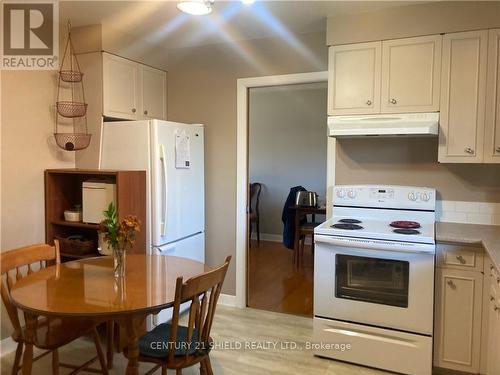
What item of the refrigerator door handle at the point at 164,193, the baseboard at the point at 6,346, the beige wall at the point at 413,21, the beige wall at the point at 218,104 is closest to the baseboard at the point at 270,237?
the beige wall at the point at 218,104

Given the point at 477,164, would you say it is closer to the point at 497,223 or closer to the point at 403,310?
the point at 497,223

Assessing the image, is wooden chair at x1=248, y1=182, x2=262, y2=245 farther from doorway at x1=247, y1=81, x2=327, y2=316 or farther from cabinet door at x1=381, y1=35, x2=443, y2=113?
cabinet door at x1=381, y1=35, x2=443, y2=113

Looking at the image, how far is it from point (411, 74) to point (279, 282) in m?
2.62

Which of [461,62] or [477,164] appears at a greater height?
[461,62]

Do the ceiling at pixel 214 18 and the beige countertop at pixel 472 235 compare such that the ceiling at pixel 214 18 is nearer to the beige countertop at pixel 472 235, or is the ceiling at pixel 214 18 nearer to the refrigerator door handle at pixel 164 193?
the refrigerator door handle at pixel 164 193

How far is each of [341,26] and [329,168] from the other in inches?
41.9

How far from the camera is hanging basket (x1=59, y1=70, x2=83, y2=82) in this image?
305cm

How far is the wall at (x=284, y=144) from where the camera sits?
20.3ft

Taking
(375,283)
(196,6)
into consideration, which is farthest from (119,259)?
(375,283)

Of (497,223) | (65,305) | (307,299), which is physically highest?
(497,223)

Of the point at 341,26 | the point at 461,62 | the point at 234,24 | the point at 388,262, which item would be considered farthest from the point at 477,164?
the point at 234,24

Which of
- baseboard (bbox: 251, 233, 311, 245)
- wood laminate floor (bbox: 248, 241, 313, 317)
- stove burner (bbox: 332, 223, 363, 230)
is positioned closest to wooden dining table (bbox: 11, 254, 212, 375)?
stove burner (bbox: 332, 223, 363, 230)

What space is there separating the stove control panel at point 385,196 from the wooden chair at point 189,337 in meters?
1.47

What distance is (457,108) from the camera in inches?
104
